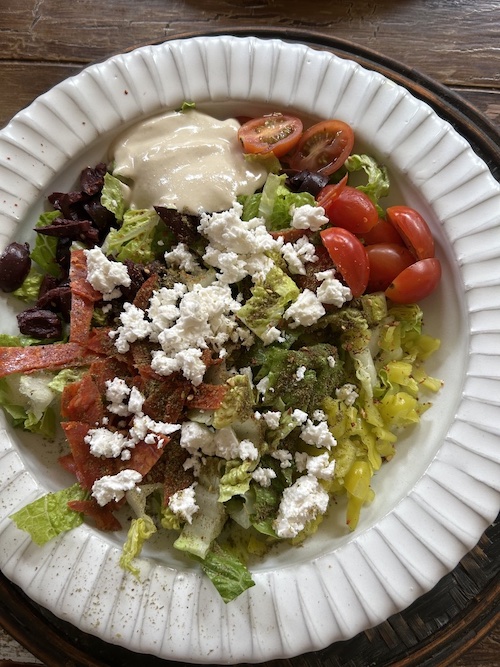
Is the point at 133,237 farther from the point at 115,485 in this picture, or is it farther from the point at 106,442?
the point at 115,485

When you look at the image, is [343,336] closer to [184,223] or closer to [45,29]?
[184,223]

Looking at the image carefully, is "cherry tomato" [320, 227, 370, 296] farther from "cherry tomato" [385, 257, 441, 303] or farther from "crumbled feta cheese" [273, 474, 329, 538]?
"crumbled feta cheese" [273, 474, 329, 538]

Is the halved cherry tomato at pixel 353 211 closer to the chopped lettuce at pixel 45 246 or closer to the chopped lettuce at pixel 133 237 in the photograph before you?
the chopped lettuce at pixel 133 237

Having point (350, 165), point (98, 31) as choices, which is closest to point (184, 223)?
point (350, 165)

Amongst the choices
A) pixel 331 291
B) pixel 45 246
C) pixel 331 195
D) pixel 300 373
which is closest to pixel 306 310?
pixel 331 291

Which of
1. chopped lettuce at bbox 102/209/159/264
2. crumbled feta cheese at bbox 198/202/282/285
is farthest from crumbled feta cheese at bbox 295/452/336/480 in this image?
chopped lettuce at bbox 102/209/159/264

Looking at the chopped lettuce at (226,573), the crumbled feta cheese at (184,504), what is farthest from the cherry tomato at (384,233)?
the chopped lettuce at (226,573)
